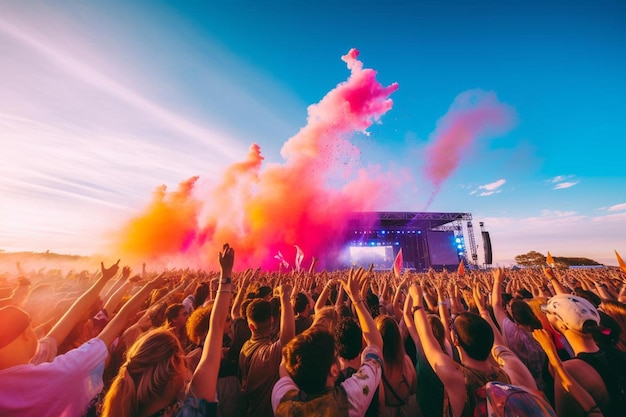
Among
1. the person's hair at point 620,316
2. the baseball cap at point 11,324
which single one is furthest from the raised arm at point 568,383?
the baseball cap at point 11,324

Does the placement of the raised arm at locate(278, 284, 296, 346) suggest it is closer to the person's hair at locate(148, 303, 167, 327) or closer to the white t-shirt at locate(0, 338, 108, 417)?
the white t-shirt at locate(0, 338, 108, 417)

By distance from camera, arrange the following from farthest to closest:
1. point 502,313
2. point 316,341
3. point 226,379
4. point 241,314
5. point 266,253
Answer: point 266,253
point 241,314
point 502,313
point 226,379
point 316,341

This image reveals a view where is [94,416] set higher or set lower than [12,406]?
lower

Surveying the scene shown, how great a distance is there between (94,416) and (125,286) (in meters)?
1.14

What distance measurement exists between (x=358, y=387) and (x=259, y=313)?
1.39 meters

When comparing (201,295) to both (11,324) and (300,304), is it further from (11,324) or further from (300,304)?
(11,324)

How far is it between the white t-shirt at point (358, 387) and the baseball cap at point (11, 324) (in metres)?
1.48

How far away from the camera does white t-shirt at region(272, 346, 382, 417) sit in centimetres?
152

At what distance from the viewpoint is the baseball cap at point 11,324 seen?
54.1 inches

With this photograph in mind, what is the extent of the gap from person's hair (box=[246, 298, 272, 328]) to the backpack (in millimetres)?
1935

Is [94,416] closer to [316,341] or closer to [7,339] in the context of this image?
[7,339]

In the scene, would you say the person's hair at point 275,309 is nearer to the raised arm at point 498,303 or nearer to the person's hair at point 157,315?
the person's hair at point 157,315

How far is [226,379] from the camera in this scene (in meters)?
2.75

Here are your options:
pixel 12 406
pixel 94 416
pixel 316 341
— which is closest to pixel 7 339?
pixel 12 406
